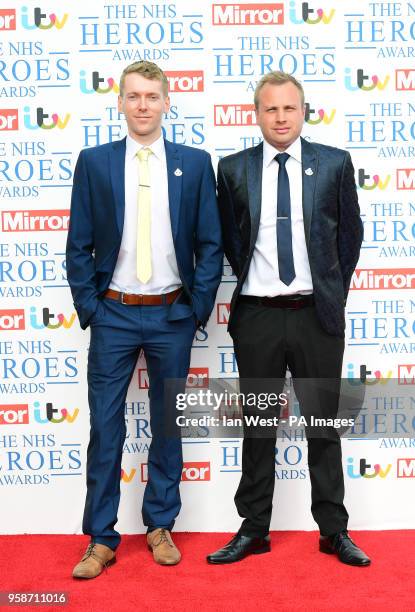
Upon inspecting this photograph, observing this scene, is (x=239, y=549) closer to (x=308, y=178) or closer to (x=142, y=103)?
(x=308, y=178)

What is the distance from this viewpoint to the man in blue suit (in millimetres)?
3133

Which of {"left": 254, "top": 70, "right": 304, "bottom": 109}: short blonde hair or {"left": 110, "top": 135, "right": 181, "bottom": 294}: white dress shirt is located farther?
{"left": 110, "top": 135, "right": 181, "bottom": 294}: white dress shirt

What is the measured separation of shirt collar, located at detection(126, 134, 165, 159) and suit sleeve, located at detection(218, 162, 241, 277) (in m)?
0.25

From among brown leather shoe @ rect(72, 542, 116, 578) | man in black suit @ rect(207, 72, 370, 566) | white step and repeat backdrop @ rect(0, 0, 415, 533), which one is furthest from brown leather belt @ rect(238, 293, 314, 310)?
brown leather shoe @ rect(72, 542, 116, 578)

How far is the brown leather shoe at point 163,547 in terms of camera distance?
10.5 feet

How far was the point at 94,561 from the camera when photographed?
3080 millimetres

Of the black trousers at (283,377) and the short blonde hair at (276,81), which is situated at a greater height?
the short blonde hair at (276,81)

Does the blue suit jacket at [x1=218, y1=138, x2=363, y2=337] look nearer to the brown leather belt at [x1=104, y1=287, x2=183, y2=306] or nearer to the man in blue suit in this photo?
the man in blue suit

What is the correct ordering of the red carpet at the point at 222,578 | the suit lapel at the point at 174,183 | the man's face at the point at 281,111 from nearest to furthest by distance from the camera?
the red carpet at the point at 222,578 < the man's face at the point at 281,111 < the suit lapel at the point at 174,183

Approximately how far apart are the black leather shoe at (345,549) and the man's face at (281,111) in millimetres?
1634

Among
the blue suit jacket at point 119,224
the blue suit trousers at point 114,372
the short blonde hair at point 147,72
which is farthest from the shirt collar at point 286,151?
the blue suit trousers at point 114,372

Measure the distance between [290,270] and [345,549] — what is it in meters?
1.16

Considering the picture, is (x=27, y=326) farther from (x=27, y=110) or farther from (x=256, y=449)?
(x=256, y=449)

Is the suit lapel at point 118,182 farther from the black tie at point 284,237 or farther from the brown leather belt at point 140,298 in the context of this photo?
the black tie at point 284,237
